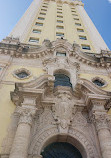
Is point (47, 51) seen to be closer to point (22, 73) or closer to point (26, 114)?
point (22, 73)

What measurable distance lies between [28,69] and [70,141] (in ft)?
22.9

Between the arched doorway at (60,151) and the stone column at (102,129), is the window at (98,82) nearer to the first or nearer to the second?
the stone column at (102,129)

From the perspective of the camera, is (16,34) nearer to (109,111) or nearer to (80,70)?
(80,70)

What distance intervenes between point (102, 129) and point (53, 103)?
11.4 feet

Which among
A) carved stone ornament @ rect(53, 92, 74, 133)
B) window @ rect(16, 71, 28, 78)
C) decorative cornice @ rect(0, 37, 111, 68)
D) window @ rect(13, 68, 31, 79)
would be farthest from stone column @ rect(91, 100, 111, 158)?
decorative cornice @ rect(0, 37, 111, 68)

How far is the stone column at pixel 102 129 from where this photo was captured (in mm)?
8163

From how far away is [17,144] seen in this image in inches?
299

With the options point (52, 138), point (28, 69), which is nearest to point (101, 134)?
point (52, 138)

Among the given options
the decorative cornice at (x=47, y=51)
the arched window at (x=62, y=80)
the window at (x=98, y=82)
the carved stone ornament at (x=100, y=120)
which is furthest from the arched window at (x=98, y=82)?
the carved stone ornament at (x=100, y=120)

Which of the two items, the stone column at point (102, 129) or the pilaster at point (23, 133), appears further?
the stone column at point (102, 129)

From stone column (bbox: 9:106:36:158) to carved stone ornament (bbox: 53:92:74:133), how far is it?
167cm

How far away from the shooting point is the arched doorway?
9.25 m

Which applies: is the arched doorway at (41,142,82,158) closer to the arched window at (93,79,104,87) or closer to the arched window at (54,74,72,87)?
the arched window at (54,74,72,87)

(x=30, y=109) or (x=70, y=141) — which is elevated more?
(x=30, y=109)
